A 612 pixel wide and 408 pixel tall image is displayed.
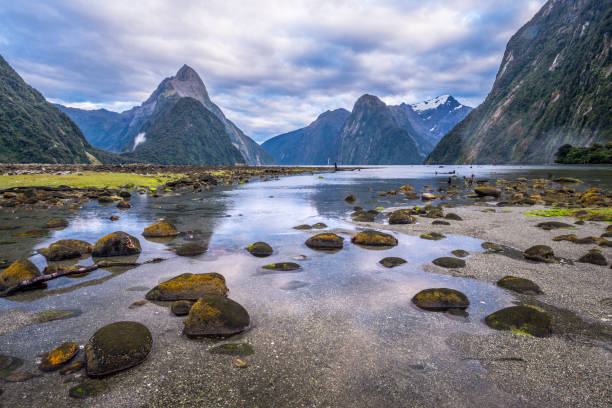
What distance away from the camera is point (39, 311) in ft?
21.9

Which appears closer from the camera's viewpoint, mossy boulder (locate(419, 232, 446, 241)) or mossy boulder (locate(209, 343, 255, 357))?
mossy boulder (locate(209, 343, 255, 357))

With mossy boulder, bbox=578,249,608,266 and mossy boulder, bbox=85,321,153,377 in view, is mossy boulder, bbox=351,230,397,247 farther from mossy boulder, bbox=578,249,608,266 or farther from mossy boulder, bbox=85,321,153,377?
mossy boulder, bbox=85,321,153,377

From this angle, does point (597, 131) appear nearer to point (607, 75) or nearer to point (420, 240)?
point (607, 75)

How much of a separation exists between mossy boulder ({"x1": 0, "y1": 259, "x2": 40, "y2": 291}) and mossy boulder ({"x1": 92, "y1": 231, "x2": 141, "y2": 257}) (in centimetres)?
251

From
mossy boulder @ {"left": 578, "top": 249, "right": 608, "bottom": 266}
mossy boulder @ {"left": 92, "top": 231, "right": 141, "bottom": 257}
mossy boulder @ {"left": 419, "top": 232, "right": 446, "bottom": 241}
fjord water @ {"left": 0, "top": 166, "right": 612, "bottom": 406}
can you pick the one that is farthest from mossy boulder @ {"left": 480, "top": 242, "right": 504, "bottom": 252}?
mossy boulder @ {"left": 92, "top": 231, "right": 141, "bottom": 257}

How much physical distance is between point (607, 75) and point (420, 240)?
560ft

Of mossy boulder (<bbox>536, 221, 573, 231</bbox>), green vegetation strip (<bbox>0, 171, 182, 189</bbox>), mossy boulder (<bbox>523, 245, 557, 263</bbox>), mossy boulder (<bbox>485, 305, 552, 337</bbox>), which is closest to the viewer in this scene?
mossy boulder (<bbox>485, 305, 552, 337</bbox>)

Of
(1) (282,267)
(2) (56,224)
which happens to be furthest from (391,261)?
(2) (56,224)

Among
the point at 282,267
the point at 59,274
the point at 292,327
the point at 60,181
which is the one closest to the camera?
the point at 292,327

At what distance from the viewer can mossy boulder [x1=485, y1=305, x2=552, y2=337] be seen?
18.8 feet

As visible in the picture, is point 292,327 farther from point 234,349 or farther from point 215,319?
point 215,319

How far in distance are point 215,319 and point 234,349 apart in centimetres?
88

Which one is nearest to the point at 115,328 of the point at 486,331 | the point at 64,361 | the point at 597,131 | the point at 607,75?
the point at 64,361

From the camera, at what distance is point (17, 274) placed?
8.03m
